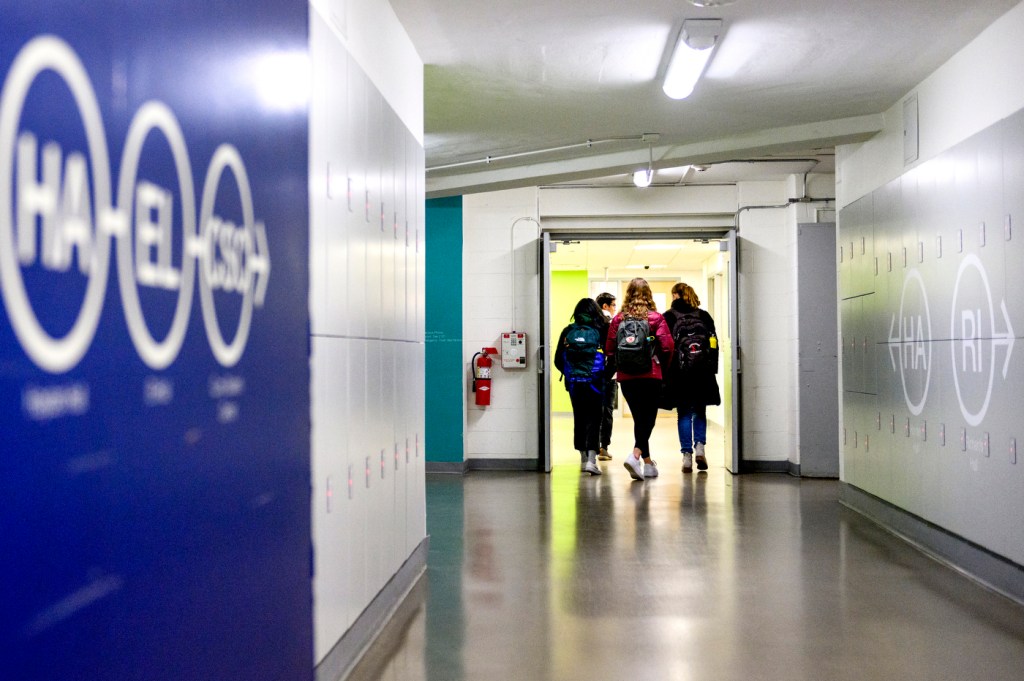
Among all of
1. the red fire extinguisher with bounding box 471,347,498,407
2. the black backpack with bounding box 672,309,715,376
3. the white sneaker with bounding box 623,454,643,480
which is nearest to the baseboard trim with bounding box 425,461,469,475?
the red fire extinguisher with bounding box 471,347,498,407

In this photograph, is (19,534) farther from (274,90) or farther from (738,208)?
(738,208)

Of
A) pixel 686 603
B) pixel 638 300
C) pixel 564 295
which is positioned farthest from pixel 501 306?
pixel 564 295

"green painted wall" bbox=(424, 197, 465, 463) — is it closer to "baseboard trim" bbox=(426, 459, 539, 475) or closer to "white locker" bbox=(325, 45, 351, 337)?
"baseboard trim" bbox=(426, 459, 539, 475)

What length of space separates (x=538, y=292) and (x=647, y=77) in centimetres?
371

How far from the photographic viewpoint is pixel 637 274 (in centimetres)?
1812

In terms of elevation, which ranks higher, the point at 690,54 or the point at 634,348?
the point at 690,54

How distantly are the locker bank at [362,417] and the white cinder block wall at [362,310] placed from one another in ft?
0.07

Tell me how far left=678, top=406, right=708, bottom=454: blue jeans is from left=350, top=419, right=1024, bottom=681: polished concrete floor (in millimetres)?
1957

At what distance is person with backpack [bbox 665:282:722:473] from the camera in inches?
323

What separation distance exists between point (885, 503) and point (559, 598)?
9.34 feet

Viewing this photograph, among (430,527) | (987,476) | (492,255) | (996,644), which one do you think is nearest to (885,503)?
(987,476)

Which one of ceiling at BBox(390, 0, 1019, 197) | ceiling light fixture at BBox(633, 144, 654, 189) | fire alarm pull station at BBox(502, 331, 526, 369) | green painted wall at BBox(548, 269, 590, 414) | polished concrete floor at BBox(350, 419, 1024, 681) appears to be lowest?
polished concrete floor at BBox(350, 419, 1024, 681)

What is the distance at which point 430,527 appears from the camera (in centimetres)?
570

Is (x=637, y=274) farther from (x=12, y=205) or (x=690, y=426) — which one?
(x=12, y=205)
